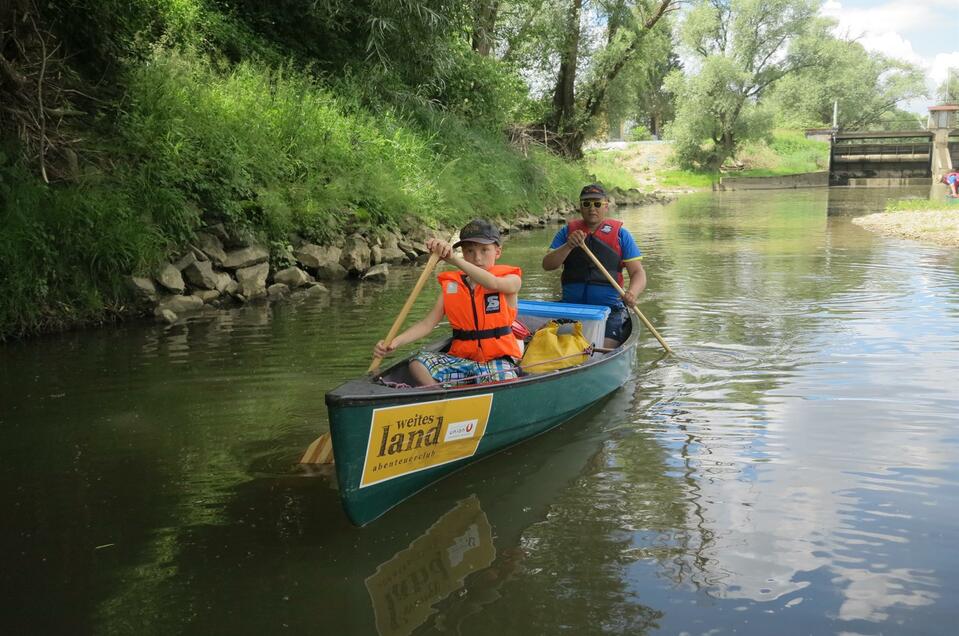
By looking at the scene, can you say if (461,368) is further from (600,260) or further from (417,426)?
(600,260)

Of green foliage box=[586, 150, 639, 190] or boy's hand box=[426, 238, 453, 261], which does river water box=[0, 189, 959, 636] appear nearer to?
boy's hand box=[426, 238, 453, 261]

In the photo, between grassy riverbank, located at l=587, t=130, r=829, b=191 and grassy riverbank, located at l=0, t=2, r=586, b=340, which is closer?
grassy riverbank, located at l=0, t=2, r=586, b=340

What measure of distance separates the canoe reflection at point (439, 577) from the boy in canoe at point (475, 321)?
919mm

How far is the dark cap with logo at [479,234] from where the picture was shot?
466 centimetres

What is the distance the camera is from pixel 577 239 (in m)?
6.77

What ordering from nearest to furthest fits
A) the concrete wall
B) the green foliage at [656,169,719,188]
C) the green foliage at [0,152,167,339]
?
the green foliage at [0,152,167,339] < the concrete wall < the green foliage at [656,169,719,188]

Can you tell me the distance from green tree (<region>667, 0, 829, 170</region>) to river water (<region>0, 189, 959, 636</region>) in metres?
36.6

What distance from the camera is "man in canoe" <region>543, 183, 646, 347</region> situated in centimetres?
681

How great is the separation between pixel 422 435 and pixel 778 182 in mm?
40621

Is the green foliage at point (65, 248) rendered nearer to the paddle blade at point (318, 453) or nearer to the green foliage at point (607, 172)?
the paddle blade at point (318, 453)

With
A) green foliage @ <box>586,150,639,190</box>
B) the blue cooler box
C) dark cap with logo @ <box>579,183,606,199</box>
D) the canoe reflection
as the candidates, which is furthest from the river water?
green foliage @ <box>586,150,639,190</box>

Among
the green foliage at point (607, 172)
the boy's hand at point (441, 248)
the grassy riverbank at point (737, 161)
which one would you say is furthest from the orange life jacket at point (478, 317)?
the grassy riverbank at point (737, 161)

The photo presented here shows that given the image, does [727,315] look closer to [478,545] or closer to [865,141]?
[478,545]

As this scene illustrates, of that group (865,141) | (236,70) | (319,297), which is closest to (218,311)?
(319,297)
